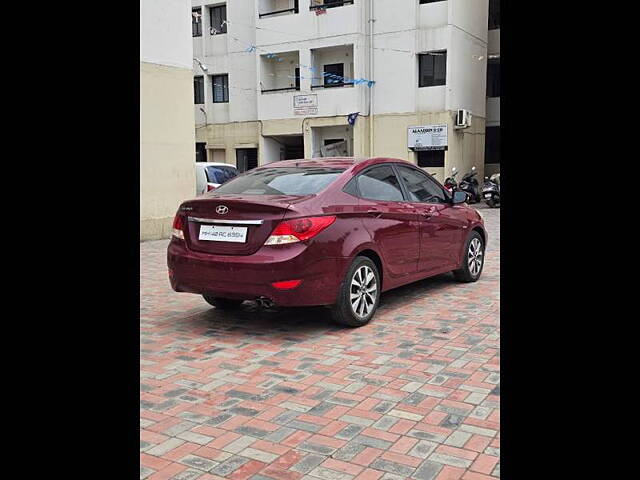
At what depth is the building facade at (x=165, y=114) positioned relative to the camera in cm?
1210

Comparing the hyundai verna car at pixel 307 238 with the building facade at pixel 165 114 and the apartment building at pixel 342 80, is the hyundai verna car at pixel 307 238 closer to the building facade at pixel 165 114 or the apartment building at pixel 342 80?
the building facade at pixel 165 114

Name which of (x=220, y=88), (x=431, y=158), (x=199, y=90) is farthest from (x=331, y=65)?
(x=199, y=90)

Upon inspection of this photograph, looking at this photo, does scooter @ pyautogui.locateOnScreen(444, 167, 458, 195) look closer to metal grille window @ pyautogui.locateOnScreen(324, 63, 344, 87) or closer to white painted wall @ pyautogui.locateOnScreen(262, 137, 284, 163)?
metal grille window @ pyautogui.locateOnScreen(324, 63, 344, 87)

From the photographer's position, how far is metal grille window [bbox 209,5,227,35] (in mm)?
29312

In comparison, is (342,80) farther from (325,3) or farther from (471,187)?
(471,187)

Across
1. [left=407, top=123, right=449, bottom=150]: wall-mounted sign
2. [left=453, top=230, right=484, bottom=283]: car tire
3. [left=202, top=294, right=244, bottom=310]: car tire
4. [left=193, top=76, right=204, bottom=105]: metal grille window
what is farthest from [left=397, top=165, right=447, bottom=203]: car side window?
[left=193, top=76, right=204, bottom=105]: metal grille window

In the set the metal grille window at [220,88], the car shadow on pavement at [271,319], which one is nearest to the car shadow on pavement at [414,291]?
the car shadow on pavement at [271,319]

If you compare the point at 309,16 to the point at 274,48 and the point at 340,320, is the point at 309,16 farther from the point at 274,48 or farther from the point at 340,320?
the point at 340,320

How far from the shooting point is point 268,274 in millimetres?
4965

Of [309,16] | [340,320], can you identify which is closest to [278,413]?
[340,320]

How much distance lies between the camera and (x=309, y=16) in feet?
85.5

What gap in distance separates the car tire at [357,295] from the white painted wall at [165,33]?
8140 millimetres
